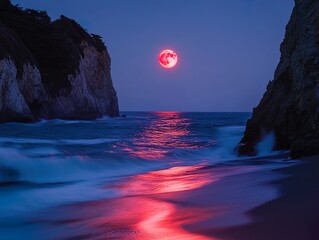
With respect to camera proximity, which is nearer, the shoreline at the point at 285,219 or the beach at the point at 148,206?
the shoreline at the point at 285,219

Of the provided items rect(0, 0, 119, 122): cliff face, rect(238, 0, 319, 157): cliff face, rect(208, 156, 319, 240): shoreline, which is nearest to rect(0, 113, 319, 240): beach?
rect(208, 156, 319, 240): shoreline

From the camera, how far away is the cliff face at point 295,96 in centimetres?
757

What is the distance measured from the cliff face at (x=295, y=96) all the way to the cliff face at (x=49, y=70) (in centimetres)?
1479

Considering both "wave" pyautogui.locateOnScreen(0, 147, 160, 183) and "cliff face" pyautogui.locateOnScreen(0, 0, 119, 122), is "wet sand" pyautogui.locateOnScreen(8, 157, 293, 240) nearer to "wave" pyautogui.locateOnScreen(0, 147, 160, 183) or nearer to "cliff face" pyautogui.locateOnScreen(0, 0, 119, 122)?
"wave" pyautogui.locateOnScreen(0, 147, 160, 183)

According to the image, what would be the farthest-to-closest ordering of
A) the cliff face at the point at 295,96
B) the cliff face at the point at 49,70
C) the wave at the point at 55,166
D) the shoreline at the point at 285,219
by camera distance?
the cliff face at the point at 49,70, the cliff face at the point at 295,96, the wave at the point at 55,166, the shoreline at the point at 285,219

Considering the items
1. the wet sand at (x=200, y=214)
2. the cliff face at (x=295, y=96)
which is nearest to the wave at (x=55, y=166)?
the wet sand at (x=200, y=214)

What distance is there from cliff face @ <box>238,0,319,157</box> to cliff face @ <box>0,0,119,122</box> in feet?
48.5

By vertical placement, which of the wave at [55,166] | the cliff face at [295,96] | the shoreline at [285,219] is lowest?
the wave at [55,166]

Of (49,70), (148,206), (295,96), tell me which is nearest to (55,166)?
(148,206)

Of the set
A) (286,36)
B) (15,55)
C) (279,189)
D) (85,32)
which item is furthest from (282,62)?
(85,32)

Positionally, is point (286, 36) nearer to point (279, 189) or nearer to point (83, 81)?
point (279, 189)

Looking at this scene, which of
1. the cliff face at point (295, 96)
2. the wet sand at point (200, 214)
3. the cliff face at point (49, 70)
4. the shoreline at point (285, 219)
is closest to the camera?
the shoreline at point (285, 219)

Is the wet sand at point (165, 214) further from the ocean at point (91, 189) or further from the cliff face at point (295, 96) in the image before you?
the cliff face at point (295, 96)

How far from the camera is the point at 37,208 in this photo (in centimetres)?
467
